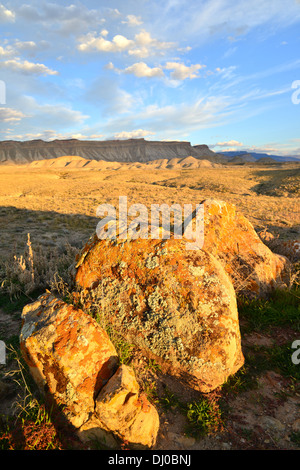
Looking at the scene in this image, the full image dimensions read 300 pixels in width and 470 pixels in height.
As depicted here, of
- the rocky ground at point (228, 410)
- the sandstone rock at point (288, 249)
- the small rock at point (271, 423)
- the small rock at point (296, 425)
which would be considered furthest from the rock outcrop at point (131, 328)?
the sandstone rock at point (288, 249)

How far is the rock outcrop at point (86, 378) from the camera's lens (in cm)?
253

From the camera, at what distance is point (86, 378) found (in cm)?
273

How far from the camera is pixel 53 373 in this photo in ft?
9.07

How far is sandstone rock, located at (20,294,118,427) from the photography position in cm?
266

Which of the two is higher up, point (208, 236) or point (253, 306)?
point (208, 236)

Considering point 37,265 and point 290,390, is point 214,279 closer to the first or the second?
point 290,390

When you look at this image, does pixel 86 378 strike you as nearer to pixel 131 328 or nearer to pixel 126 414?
pixel 126 414

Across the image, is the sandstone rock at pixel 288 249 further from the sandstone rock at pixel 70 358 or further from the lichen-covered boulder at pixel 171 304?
the sandstone rock at pixel 70 358

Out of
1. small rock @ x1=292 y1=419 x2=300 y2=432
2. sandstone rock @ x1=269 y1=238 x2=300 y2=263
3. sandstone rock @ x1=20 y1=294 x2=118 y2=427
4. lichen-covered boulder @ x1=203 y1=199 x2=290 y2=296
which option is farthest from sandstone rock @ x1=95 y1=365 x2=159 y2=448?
sandstone rock @ x1=269 y1=238 x2=300 y2=263

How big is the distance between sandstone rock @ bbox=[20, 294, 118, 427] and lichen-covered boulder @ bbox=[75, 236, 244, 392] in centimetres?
→ 60

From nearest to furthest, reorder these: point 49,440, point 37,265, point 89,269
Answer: point 49,440, point 89,269, point 37,265

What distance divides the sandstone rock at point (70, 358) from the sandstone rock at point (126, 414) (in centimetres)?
19

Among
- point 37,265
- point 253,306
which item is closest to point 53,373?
point 253,306
